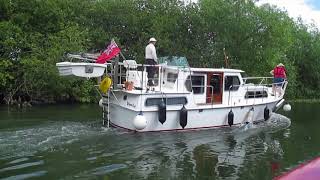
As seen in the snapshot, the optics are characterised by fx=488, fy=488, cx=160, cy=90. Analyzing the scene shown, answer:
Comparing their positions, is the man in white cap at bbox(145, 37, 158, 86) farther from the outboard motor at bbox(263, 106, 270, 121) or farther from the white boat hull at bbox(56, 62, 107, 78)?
the outboard motor at bbox(263, 106, 270, 121)

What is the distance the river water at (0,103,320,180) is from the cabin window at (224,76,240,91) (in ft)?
7.15

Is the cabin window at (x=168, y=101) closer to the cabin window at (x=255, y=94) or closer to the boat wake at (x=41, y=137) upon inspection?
the boat wake at (x=41, y=137)

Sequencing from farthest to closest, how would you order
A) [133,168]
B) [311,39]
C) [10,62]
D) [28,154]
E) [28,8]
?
[311,39], [28,8], [10,62], [28,154], [133,168]

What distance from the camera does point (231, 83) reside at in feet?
76.0

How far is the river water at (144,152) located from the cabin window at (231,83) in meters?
2.18

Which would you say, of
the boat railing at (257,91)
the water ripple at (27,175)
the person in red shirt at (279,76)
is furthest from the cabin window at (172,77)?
the water ripple at (27,175)

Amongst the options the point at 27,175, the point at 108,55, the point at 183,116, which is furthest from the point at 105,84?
the point at 27,175

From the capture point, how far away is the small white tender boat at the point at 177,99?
64.4 ft

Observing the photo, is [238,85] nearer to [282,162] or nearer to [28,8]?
[282,162]

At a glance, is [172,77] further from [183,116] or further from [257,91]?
[257,91]

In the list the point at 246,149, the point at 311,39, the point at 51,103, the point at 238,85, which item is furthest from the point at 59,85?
the point at 311,39

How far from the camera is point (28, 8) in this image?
39.7 m

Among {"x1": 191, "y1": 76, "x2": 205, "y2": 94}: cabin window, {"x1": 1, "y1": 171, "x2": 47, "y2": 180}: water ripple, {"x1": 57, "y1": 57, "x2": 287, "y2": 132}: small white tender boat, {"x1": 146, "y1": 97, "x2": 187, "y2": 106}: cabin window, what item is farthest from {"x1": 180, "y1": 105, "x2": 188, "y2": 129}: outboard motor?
{"x1": 1, "y1": 171, "x2": 47, "y2": 180}: water ripple

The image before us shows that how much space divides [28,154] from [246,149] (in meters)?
7.45
